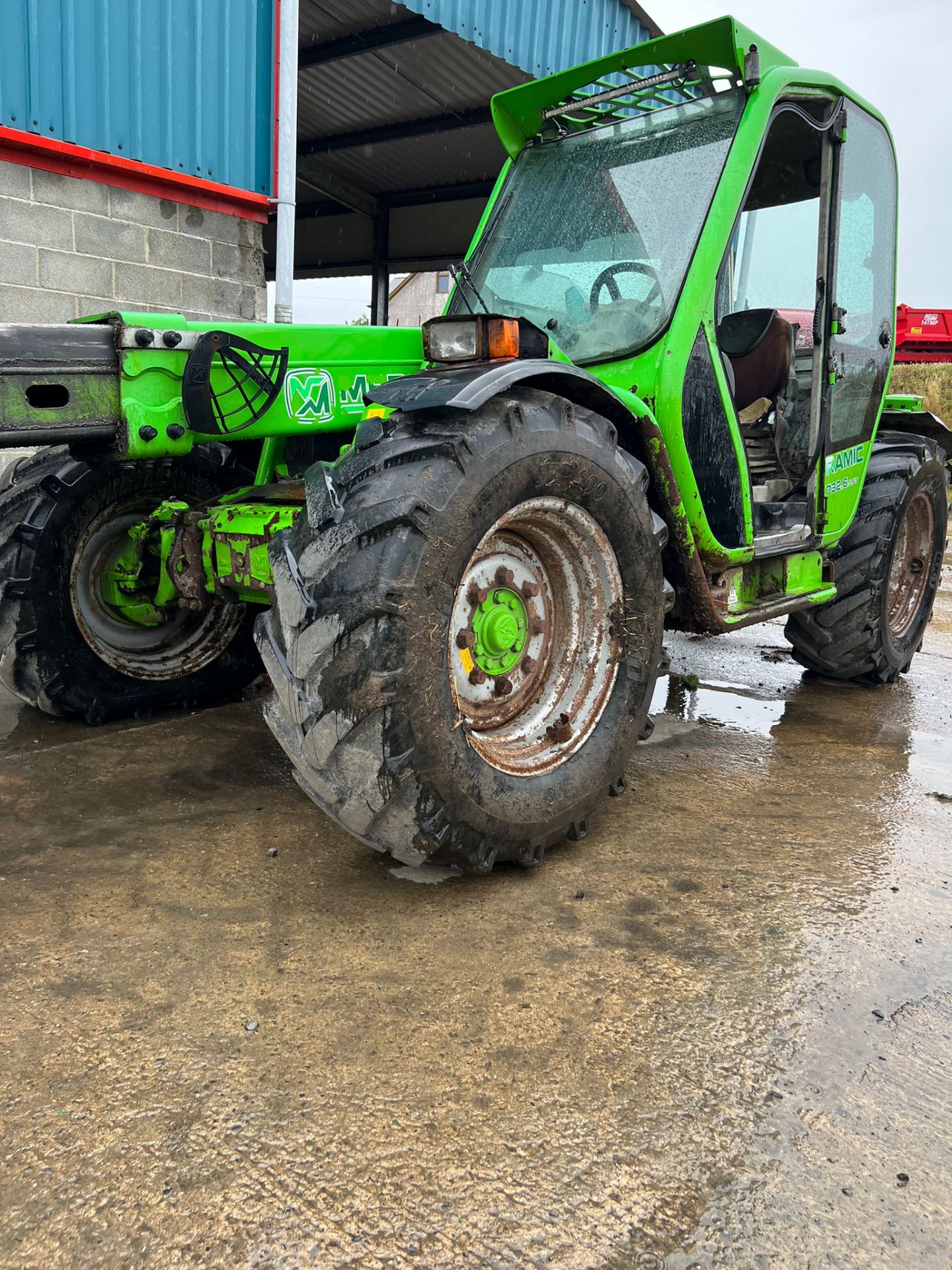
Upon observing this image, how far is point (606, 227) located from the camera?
356 centimetres

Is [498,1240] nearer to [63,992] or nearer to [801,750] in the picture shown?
[63,992]

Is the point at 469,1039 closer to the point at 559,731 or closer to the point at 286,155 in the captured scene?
the point at 559,731

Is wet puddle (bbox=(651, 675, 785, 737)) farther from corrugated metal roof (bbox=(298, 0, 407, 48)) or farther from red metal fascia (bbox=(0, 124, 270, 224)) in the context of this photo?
corrugated metal roof (bbox=(298, 0, 407, 48))

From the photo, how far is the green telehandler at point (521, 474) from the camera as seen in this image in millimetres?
2338

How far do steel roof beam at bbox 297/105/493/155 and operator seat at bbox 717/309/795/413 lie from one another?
6497mm

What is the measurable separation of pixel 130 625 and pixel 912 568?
398cm

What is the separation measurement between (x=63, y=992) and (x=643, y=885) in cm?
148

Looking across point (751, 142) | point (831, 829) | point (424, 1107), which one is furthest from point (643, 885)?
point (751, 142)

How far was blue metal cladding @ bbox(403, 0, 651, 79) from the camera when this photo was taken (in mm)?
7242

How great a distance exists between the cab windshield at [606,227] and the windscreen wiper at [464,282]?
5 centimetres

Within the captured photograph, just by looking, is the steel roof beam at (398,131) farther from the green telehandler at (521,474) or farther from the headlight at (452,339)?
the headlight at (452,339)

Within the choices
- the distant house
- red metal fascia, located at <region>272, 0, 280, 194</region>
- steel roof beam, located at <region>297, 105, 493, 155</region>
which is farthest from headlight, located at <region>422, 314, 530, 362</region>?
the distant house

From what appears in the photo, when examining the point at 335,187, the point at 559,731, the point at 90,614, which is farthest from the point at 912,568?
the point at 335,187

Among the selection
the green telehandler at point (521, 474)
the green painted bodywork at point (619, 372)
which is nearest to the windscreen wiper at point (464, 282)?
the green telehandler at point (521, 474)
